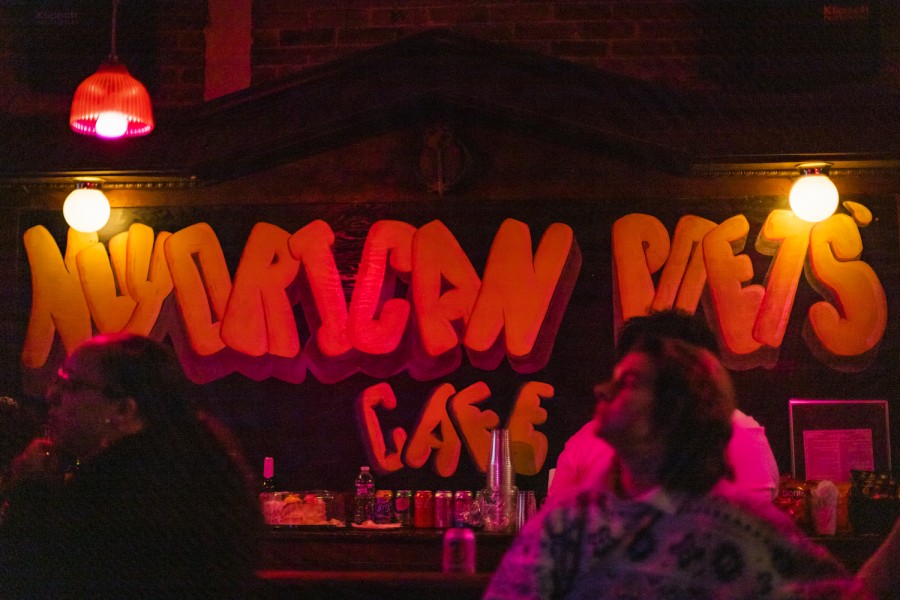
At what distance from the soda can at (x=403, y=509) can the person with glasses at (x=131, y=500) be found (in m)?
2.78

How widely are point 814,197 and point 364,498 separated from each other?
2.99 metres

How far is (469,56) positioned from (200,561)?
3.88 m

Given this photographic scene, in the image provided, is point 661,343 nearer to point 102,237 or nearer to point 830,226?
point 830,226

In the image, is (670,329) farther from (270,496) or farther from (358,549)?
(270,496)

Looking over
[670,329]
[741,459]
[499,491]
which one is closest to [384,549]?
[499,491]

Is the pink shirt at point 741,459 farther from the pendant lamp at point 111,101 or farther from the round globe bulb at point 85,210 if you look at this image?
the round globe bulb at point 85,210

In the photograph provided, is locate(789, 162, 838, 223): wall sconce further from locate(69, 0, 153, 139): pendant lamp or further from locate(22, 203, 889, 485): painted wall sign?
locate(69, 0, 153, 139): pendant lamp

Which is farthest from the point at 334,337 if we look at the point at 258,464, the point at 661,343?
the point at 661,343

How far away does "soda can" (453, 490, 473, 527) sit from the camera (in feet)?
17.1

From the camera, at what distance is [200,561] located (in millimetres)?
2336

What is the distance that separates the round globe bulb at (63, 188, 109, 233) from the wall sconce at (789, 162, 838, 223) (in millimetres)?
3975

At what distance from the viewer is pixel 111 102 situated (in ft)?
16.0

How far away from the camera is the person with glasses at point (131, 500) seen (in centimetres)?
235

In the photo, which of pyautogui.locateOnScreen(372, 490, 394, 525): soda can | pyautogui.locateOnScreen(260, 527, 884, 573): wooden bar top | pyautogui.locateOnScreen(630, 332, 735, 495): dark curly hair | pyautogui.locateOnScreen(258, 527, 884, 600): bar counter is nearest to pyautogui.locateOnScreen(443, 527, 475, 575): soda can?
pyautogui.locateOnScreen(630, 332, 735, 495): dark curly hair
